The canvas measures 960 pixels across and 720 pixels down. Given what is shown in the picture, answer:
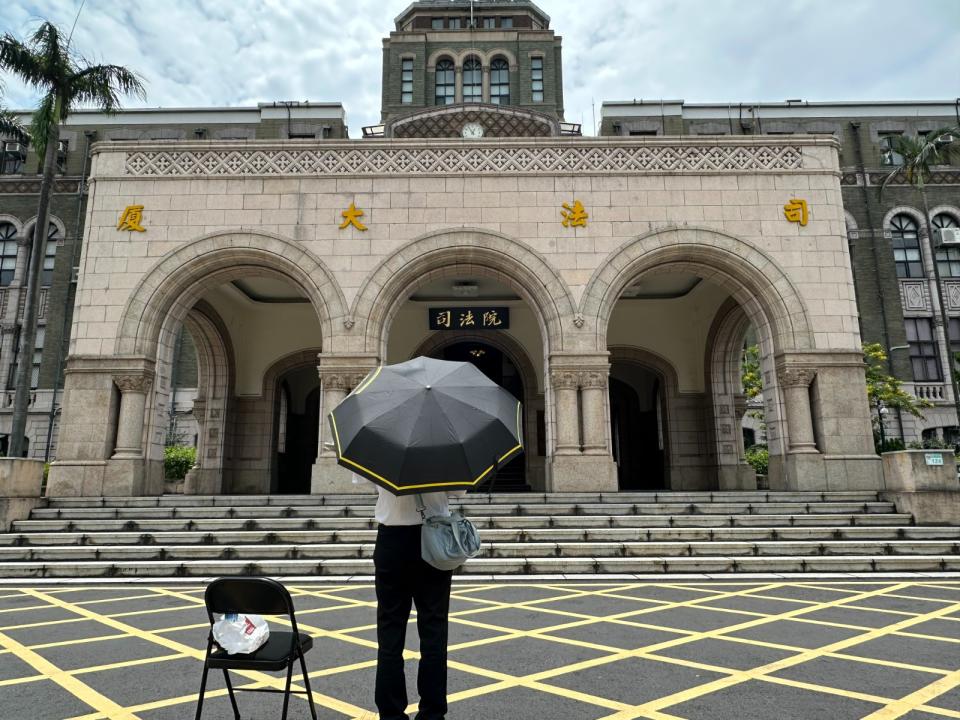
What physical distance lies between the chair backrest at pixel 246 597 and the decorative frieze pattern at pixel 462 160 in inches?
467

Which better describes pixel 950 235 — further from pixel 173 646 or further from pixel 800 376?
pixel 173 646

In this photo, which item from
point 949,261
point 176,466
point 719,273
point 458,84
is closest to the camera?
point 719,273

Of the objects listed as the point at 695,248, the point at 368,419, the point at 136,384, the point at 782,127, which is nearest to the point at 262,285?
the point at 136,384

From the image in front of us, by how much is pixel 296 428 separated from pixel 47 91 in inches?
447

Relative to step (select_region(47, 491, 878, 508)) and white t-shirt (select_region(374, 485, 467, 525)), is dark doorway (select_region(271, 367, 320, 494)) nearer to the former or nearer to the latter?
step (select_region(47, 491, 878, 508))

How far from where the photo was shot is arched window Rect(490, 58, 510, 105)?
104ft

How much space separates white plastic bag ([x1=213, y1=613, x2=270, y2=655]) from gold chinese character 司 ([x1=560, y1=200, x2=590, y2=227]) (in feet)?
37.9

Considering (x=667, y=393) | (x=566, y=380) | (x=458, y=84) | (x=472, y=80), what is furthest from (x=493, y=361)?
(x=472, y=80)

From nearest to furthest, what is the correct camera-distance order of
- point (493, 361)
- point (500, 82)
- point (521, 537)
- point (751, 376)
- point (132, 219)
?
point (521, 537) < point (132, 219) < point (493, 361) < point (751, 376) < point (500, 82)

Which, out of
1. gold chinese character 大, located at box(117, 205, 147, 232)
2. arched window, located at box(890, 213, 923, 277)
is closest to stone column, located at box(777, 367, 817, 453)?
gold chinese character 大, located at box(117, 205, 147, 232)

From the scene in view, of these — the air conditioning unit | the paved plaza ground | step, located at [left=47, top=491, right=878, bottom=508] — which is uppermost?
the air conditioning unit

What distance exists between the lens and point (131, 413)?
1248cm

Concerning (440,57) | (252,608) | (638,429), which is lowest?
(252,608)

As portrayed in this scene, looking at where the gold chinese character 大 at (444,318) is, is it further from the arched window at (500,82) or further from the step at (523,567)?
the arched window at (500,82)
